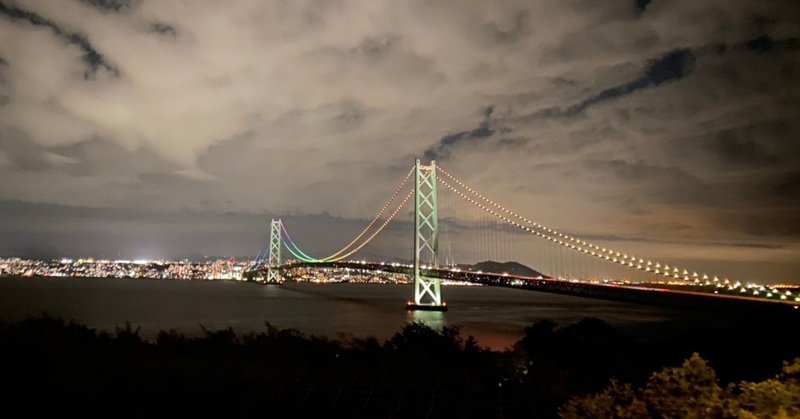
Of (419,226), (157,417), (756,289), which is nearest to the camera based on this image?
(157,417)

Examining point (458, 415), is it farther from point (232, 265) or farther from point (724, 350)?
point (232, 265)

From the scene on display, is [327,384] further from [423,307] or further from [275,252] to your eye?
[275,252]

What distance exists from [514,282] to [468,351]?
709 inches

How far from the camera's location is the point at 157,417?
5.83 metres

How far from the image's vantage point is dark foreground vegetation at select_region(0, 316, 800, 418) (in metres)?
5.86

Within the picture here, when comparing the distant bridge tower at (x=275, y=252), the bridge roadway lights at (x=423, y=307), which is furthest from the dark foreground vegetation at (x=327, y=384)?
the distant bridge tower at (x=275, y=252)

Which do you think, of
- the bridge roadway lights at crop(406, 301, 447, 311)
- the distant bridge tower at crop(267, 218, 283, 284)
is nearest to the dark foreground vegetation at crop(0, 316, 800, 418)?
the bridge roadway lights at crop(406, 301, 447, 311)

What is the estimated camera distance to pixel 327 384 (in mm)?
7309

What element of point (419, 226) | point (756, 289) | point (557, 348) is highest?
point (419, 226)

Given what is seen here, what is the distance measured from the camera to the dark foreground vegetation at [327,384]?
231 inches

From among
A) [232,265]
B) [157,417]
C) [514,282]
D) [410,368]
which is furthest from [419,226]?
[232,265]

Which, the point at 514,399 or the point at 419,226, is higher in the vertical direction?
the point at 419,226

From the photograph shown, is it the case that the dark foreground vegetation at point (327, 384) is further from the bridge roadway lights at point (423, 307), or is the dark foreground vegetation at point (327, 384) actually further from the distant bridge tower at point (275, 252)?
the distant bridge tower at point (275, 252)

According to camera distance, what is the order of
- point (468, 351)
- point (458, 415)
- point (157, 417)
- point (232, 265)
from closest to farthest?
point (157, 417), point (458, 415), point (468, 351), point (232, 265)
